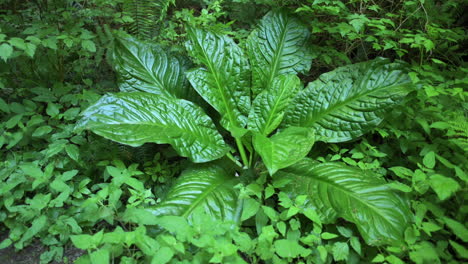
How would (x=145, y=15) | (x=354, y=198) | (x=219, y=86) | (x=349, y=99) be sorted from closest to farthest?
(x=354, y=198) < (x=349, y=99) < (x=219, y=86) < (x=145, y=15)

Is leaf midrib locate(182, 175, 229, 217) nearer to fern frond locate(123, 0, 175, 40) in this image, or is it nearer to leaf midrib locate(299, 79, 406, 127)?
leaf midrib locate(299, 79, 406, 127)

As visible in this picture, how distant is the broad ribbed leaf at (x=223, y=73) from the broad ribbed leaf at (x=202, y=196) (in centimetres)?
45

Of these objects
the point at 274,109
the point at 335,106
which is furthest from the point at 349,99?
the point at 274,109

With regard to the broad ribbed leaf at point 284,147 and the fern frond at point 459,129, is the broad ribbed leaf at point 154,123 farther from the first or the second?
the fern frond at point 459,129

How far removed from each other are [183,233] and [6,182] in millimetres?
1189

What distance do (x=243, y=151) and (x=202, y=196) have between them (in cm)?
47

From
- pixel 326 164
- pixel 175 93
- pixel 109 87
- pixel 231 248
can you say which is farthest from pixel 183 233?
pixel 109 87

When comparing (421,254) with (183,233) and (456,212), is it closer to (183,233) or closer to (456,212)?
(456,212)

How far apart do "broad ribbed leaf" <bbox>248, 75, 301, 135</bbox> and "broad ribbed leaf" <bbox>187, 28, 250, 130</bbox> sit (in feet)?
0.44

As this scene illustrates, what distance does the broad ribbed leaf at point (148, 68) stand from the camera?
6.41ft

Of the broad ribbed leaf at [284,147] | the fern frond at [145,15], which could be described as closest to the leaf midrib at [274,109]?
the broad ribbed leaf at [284,147]

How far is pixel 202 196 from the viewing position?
150cm

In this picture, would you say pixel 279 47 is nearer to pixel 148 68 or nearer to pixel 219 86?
pixel 219 86

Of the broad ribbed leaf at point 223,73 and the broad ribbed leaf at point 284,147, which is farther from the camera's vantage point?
the broad ribbed leaf at point 223,73
